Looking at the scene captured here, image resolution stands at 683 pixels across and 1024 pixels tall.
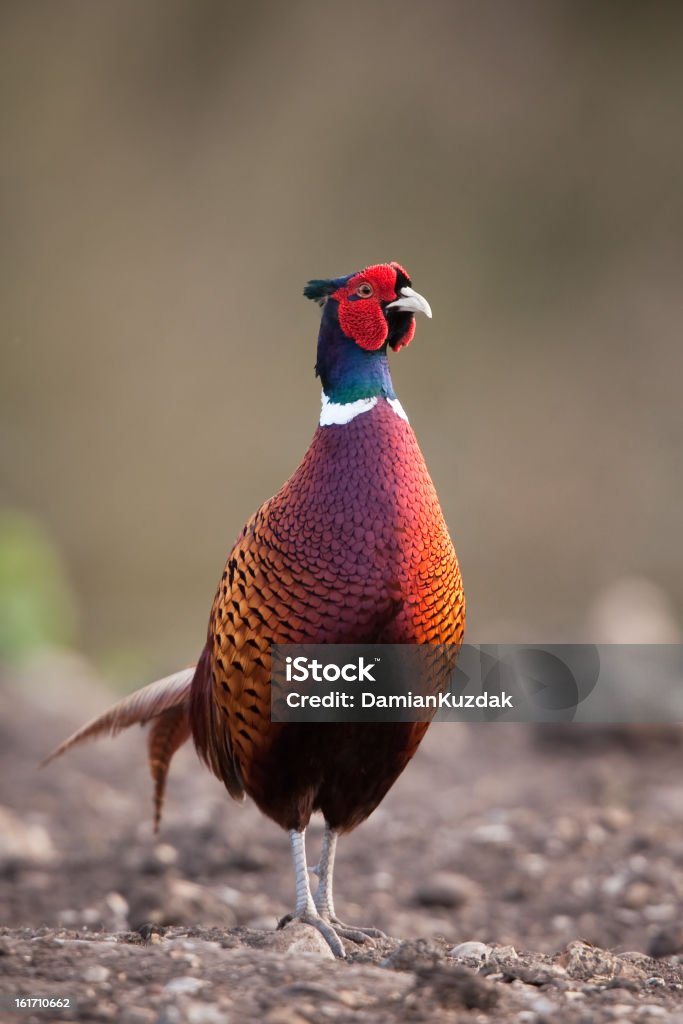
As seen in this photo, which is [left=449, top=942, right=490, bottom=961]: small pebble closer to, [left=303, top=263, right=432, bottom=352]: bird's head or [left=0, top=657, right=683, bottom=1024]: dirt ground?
[left=0, top=657, right=683, bottom=1024]: dirt ground

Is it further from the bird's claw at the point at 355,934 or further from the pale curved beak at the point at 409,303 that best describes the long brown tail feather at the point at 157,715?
the pale curved beak at the point at 409,303

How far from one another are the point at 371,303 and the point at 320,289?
140 mm

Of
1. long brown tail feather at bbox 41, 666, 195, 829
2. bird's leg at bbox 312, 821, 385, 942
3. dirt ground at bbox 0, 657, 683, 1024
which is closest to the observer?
dirt ground at bbox 0, 657, 683, 1024

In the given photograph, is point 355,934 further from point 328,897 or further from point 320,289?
point 320,289

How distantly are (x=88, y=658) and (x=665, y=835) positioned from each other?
18.9 ft

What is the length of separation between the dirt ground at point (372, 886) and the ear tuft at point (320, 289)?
1413 mm

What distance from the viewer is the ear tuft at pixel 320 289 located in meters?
2.72

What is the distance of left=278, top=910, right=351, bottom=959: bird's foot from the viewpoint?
2.55m

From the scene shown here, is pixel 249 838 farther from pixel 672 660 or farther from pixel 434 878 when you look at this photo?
pixel 672 660

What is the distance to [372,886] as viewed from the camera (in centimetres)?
412

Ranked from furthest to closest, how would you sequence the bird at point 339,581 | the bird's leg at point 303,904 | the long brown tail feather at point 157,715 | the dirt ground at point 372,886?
the long brown tail feather at point 157,715 → the bird's leg at point 303,904 → the bird at point 339,581 → the dirt ground at point 372,886

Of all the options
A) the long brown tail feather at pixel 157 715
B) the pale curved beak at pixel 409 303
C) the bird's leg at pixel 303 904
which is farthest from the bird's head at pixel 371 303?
the bird's leg at pixel 303 904

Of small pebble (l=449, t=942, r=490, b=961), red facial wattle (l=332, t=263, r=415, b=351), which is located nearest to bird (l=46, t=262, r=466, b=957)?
red facial wattle (l=332, t=263, r=415, b=351)

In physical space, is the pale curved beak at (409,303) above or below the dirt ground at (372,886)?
above
